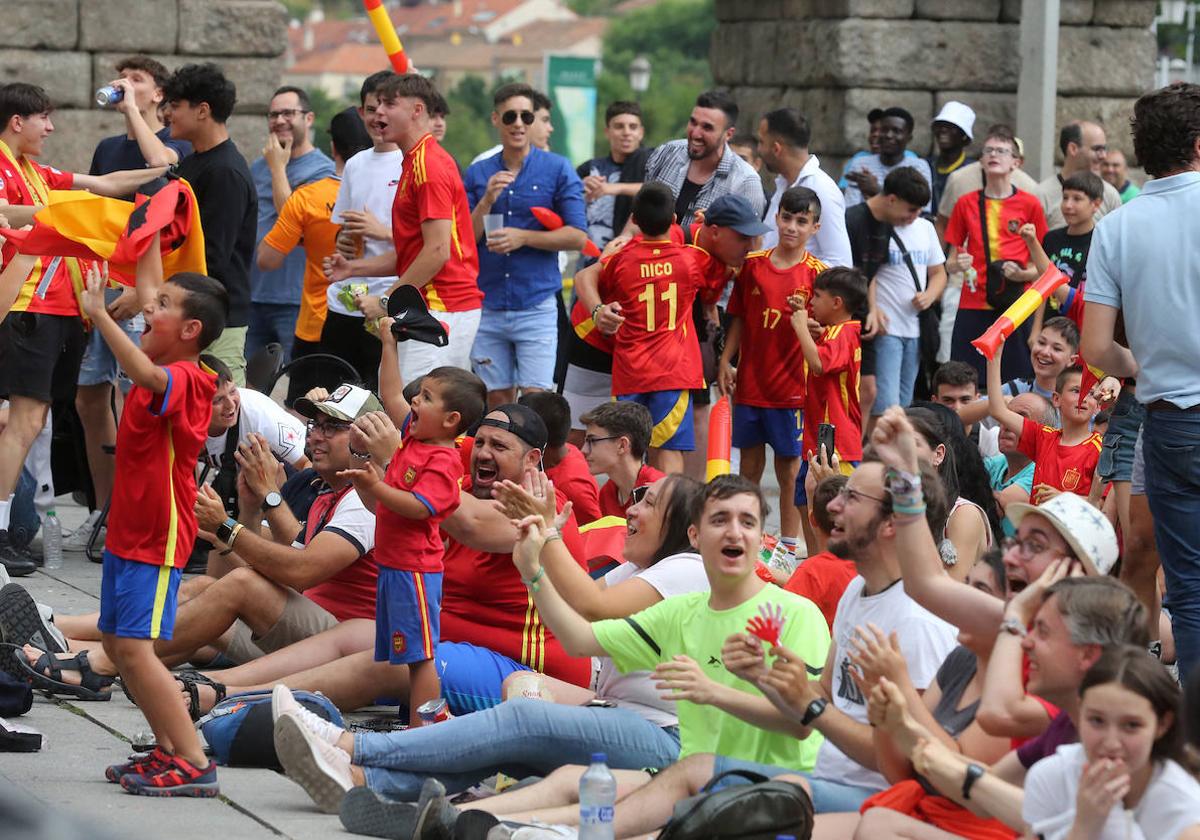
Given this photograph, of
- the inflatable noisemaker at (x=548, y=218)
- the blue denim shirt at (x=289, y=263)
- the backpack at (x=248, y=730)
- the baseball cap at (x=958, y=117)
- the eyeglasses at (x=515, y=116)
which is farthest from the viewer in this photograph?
the baseball cap at (x=958, y=117)

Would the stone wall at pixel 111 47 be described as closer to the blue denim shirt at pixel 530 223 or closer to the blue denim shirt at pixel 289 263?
the blue denim shirt at pixel 289 263

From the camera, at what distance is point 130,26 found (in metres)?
12.3

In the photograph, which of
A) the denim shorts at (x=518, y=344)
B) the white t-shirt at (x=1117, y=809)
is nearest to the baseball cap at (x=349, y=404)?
the denim shorts at (x=518, y=344)

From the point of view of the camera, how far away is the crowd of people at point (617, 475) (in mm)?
4516

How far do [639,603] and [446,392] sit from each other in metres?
1.06

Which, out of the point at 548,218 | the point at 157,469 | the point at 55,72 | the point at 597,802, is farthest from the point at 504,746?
the point at 55,72

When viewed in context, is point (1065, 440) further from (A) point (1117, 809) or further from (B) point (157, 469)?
(A) point (1117, 809)

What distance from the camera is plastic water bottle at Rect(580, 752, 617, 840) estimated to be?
4637mm

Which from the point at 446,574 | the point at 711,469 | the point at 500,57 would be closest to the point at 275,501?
the point at 446,574

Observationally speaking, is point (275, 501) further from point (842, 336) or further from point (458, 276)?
point (842, 336)

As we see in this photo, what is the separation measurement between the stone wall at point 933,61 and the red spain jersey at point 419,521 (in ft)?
28.9

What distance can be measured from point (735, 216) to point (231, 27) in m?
5.02

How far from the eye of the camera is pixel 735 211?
8.82 m

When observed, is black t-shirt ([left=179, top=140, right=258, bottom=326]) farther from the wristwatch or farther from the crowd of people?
the wristwatch
